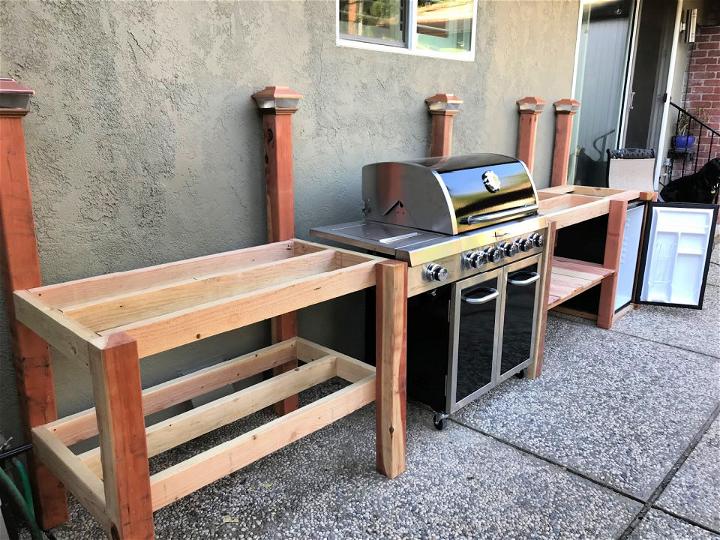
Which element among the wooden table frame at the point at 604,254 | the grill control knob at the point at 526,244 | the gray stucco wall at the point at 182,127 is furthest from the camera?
the wooden table frame at the point at 604,254

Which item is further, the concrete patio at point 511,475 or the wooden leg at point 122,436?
the concrete patio at point 511,475

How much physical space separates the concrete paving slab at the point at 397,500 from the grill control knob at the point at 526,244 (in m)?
1.01

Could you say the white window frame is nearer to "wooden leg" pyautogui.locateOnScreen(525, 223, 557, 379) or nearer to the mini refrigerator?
"wooden leg" pyautogui.locateOnScreen(525, 223, 557, 379)

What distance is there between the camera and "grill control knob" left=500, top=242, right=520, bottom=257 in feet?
9.52

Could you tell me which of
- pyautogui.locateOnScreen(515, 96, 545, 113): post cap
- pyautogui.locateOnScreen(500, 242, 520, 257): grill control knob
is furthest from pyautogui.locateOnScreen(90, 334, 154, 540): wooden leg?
pyautogui.locateOnScreen(515, 96, 545, 113): post cap

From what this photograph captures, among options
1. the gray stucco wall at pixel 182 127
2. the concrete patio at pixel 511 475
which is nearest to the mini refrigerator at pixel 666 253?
the concrete patio at pixel 511 475

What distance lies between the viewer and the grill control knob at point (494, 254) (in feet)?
9.17

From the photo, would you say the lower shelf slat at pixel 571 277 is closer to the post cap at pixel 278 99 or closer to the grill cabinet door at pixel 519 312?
the grill cabinet door at pixel 519 312

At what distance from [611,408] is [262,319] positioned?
212cm

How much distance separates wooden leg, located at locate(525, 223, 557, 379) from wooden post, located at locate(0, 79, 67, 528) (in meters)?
2.50

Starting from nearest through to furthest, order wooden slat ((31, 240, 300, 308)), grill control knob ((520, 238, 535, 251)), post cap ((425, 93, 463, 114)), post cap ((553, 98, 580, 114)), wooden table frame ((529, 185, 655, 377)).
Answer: wooden slat ((31, 240, 300, 308))
grill control knob ((520, 238, 535, 251))
post cap ((425, 93, 463, 114))
wooden table frame ((529, 185, 655, 377))
post cap ((553, 98, 580, 114))

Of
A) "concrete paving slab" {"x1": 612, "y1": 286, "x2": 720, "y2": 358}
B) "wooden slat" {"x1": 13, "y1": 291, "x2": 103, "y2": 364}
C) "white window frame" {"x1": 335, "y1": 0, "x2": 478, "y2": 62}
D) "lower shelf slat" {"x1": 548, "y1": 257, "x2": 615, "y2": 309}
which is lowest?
"concrete paving slab" {"x1": 612, "y1": 286, "x2": 720, "y2": 358}

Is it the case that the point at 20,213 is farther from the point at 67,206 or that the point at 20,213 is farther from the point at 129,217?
the point at 129,217

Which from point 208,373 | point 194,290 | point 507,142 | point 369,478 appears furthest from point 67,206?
point 507,142
